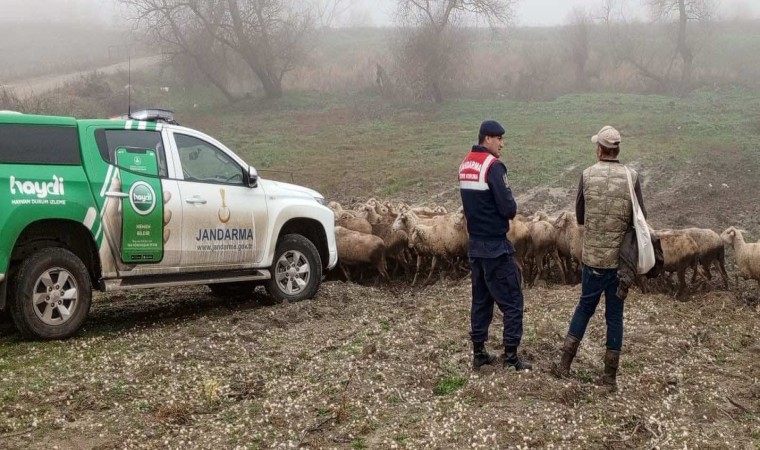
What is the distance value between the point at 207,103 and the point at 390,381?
36718 millimetres

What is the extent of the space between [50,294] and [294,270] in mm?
3267

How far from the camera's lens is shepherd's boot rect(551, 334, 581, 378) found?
7.07 metres

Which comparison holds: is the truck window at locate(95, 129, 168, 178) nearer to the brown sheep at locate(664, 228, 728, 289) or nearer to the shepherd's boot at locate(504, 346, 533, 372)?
the shepherd's boot at locate(504, 346, 533, 372)

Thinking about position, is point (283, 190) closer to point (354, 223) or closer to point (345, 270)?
point (345, 270)

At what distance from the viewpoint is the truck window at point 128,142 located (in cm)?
877

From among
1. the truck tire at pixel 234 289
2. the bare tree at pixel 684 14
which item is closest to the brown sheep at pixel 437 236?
the truck tire at pixel 234 289

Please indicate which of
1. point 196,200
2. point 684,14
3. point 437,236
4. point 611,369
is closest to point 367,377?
point 611,369

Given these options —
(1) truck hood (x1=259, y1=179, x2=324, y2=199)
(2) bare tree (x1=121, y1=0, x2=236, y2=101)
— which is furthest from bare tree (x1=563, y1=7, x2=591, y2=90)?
(1) truck hood (x1=259, y1=179, x2=324, y2=199)

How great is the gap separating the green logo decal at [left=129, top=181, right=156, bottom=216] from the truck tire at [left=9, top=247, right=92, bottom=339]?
872 mm

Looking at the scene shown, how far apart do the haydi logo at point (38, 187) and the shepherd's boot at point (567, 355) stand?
554 cm

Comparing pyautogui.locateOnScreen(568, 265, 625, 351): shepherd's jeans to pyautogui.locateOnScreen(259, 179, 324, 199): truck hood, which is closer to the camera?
pyautogui.locateOnScreen(568, 265, 625, 351): shepherd's jeans

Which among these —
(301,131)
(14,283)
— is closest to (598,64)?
(301,131)

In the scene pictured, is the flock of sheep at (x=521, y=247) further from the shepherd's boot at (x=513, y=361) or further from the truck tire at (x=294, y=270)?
the shepherd's boot at (x=513, y=361)

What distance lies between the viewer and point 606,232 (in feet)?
22.5
